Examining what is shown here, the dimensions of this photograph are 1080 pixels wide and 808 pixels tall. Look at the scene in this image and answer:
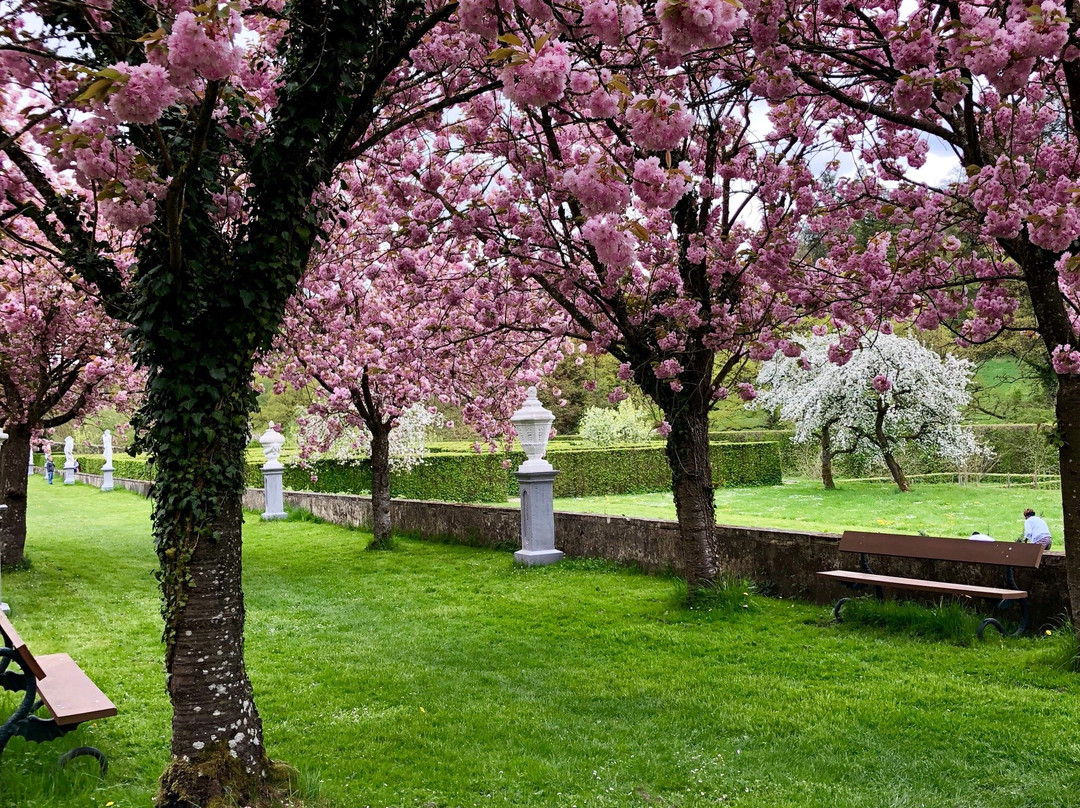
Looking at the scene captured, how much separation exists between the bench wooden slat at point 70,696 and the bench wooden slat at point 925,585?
5.54 metres

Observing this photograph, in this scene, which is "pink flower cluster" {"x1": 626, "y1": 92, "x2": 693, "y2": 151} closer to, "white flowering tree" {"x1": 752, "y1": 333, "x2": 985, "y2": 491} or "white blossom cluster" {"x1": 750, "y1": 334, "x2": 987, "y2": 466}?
"white blossom cluster" {"x1": 750, "y1": 334, "x2": 987, "y2": 466}

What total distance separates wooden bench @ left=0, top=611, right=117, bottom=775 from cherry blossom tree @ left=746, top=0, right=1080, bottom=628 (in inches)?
171

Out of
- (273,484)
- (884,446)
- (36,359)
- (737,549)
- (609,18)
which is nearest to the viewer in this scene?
(609,18)

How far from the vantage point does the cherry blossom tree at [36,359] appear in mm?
9258

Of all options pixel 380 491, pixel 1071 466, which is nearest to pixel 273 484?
pixel 380 491

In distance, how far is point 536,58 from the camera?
100 inches

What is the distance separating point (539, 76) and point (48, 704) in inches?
145

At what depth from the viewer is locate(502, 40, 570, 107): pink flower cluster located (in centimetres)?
250

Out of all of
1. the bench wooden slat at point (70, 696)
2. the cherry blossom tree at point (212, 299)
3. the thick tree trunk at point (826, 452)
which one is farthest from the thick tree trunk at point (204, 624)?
the thick tree trunk at point (826, 452)

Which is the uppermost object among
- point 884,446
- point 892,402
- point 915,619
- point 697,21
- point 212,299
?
point 697,21

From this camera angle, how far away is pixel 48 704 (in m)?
3.86

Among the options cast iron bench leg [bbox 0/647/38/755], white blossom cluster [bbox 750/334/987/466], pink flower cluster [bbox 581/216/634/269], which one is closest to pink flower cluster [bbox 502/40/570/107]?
pink flower cluster [bbox 581/216/634/269]

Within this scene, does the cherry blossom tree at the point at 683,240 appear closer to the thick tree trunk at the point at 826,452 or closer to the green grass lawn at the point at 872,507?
the green grass lawn at the point at 872,507

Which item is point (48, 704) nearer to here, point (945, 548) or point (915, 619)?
point (915, 619)
